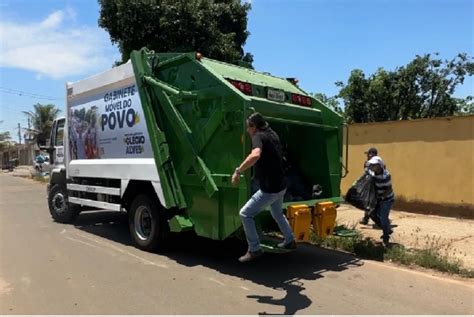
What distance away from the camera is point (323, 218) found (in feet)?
22.6

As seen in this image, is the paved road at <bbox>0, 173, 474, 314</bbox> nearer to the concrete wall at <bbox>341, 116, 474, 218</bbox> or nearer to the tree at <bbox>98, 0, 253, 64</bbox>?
the concrete wall at <bbox>341, 116, 474, 218</bbox>

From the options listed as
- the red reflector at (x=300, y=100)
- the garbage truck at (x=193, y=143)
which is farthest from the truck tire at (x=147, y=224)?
the red reflector at (x=300, y=100)

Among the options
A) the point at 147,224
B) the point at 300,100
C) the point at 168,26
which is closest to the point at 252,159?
the point at 300,100

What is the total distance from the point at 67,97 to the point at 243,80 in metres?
4.75

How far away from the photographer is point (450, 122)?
36.8 feet

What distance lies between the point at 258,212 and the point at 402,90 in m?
17.2

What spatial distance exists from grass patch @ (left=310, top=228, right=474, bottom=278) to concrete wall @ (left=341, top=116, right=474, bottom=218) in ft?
9.19

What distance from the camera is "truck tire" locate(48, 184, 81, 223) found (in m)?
10.7

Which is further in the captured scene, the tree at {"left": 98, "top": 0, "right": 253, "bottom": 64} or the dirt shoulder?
the tree at {"left": 98, "top": 0, "right": 253, "bottom": 64}

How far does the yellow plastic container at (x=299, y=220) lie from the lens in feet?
20.9

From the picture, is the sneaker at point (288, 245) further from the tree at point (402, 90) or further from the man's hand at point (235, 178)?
the tree at point (402, 90)

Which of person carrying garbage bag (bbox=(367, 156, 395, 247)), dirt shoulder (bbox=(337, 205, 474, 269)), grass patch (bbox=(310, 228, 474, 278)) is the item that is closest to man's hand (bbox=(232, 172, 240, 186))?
grass patch (bbox=(310, 228, 474, 278))

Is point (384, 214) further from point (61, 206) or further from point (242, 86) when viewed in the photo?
point (61, 206)

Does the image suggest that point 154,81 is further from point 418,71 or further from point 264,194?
point 418,71
